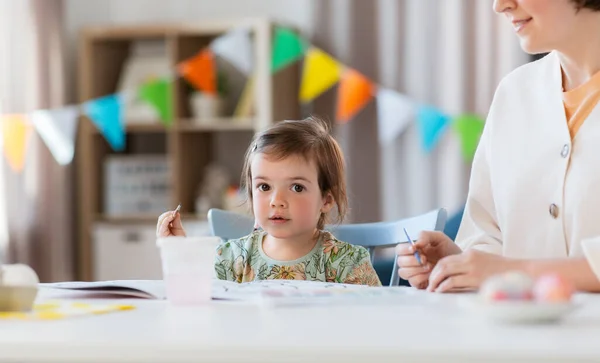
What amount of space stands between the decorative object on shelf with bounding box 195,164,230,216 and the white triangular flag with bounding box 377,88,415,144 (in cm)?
79

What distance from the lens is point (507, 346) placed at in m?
0.76

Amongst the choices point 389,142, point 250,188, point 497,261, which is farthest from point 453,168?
point 497,261

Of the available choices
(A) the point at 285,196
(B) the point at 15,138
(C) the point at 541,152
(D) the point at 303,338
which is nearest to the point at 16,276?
(D) the point at 303,338

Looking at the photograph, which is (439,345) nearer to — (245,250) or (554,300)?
(554,300)

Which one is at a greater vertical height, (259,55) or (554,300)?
(259,55)

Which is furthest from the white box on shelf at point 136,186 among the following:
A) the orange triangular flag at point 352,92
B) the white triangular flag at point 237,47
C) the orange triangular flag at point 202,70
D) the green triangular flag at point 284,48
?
the orange triangular flag at point 352,92

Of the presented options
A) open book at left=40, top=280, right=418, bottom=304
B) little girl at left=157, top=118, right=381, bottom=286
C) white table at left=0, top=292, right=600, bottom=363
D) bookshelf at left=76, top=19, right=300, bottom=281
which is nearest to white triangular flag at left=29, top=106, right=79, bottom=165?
bookshelf at left=76, top=19, right=300, bottom=281

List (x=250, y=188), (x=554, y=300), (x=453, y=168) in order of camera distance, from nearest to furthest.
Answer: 1. (x=554, y=300)
2. (x=250, y=188)
3. (x=453, y=168)

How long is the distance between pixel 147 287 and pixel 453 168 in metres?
3.11

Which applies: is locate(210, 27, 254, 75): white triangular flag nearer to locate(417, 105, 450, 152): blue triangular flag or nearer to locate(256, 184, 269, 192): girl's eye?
locate(417, 105, 450, 152): blue triangular flag

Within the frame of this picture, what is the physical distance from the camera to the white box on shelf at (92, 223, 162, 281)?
14.4 feet

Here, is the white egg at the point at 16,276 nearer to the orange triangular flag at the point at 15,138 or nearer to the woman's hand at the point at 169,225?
the woman's hand at the point at 169,225

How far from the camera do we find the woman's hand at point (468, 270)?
1.22m

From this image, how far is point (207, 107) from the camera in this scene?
4.44m
